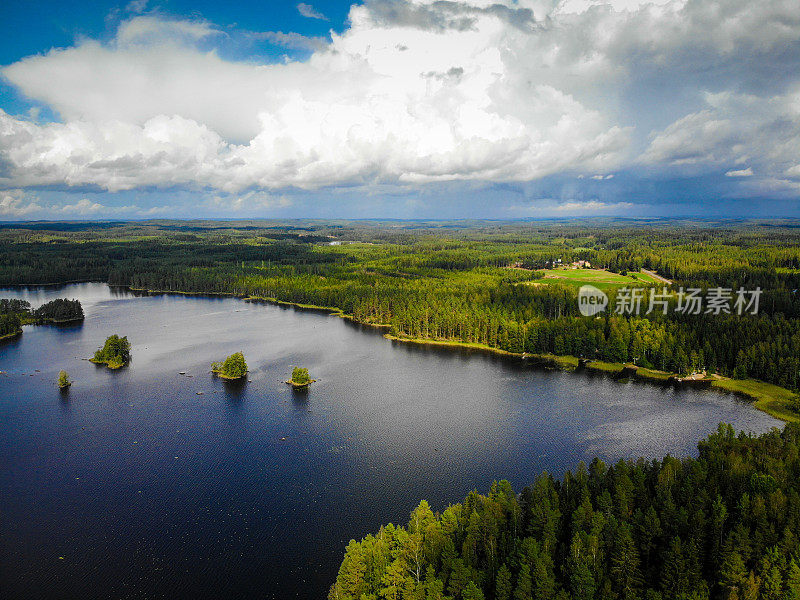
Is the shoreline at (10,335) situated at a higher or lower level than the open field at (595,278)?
lower

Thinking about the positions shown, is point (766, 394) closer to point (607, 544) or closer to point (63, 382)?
point (607, 544)

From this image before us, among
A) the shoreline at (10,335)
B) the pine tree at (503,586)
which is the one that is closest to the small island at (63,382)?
the shoreline at (10,335)

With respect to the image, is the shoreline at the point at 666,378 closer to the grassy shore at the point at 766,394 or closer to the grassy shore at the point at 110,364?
the grassy shore at the point at 766,394

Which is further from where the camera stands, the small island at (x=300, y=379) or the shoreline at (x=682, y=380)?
the small island at (x=300, y=379)

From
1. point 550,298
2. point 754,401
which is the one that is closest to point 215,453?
point 754,401

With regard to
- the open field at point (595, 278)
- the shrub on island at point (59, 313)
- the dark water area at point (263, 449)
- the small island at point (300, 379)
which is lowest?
the dark water area at point (263, 449)

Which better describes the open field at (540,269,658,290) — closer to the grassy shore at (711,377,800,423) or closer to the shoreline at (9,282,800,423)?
the shoreline at (9,282,800,423)
